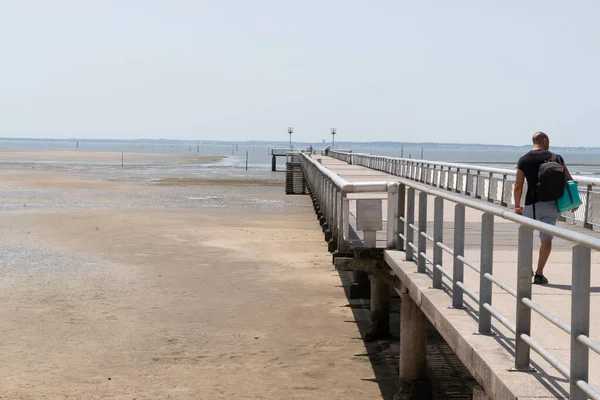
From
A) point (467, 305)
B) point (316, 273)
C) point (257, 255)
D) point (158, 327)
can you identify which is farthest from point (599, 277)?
point (257, 255)

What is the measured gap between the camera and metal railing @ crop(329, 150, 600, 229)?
14.0 meters

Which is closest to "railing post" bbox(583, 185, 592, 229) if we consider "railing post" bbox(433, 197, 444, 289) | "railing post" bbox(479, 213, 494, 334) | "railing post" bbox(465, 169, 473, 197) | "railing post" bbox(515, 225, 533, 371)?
"railing post" bbox(433, 197, 444, 289)

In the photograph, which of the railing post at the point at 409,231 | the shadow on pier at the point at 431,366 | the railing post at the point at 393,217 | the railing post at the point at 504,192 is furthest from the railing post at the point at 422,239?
the railing post at the point at 504,192

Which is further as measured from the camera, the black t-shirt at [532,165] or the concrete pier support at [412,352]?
the concrete pier support at [412,352]

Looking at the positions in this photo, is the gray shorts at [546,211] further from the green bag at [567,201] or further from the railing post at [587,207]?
the railing post at [587,207]

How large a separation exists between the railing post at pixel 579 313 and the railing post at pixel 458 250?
2.58m

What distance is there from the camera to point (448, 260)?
30.1ft

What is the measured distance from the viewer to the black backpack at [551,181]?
8359mm

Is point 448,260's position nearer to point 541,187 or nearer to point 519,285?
point 541,187

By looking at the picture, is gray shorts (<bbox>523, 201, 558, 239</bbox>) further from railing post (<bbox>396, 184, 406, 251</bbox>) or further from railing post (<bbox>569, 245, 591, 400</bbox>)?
railing post (<bbox>569, 245, 591, 400</bbox>)

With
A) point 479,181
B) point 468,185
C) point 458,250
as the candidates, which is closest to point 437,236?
point 458,250

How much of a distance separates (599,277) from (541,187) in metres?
0.95

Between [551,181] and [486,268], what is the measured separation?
2.72m

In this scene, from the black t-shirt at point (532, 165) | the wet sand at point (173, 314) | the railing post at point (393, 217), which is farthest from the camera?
the wet sand at point (173, 314)
